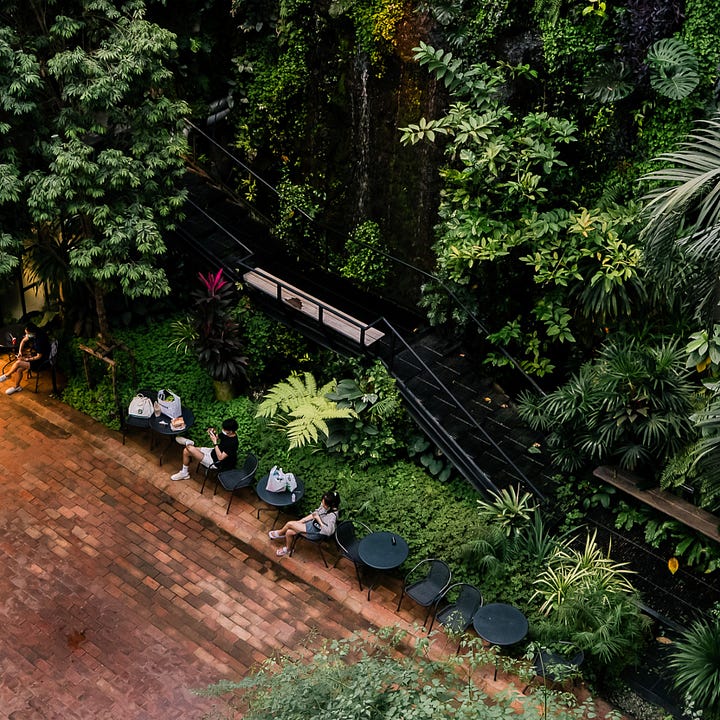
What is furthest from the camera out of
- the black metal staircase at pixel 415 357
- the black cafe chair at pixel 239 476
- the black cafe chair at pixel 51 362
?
the black cafe chair at pixel 51 362

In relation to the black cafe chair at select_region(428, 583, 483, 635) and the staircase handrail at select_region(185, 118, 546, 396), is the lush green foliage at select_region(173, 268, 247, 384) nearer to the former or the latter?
the staircase handrail at select_region(185, 118, 546, 396)

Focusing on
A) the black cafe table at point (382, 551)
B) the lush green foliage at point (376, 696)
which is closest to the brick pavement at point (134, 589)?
the black cafe table at point (382, 551)

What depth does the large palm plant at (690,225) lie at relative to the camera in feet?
32.1

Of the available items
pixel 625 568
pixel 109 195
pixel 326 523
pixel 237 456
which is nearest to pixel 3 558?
pixel 237 456

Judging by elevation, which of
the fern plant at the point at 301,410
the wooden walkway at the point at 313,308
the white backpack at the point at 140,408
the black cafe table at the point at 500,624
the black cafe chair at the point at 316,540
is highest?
the wooden walkway at the point at 313,308

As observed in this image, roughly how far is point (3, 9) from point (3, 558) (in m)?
6.93

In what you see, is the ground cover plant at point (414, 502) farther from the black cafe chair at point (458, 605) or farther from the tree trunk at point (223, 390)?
the black cafe chair at point (458, 605)

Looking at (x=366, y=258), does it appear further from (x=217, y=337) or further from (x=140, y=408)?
(x=140, y=408)

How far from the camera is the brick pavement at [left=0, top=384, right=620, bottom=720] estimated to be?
33.8ft

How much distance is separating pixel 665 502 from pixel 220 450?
5701 mm

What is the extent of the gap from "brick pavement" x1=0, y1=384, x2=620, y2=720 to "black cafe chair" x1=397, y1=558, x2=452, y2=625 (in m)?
0.47

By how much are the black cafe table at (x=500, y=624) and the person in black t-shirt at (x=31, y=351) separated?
7.67 meters

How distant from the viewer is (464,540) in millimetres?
11352

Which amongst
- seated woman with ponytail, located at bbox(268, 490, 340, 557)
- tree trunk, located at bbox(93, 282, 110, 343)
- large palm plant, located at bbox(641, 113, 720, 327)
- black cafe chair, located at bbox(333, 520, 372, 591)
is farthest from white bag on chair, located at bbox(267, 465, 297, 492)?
large palm plant, located at bbox(641, 113, 720, 327)
